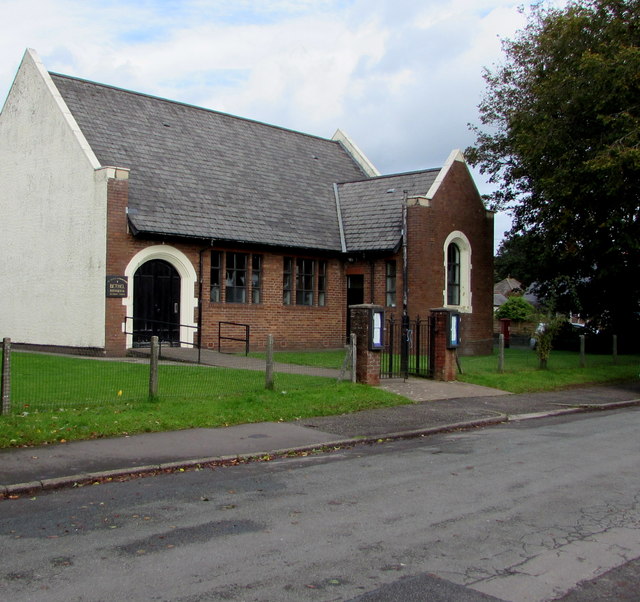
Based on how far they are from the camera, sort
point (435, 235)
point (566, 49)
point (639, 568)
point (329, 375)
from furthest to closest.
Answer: point (435, 235) < point (566, 49) < point (329, 375) < point (639, 568)

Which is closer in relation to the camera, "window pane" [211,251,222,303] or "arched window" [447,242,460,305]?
"window pane" [211,251,222,303]

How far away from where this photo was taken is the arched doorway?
2036 centimetres

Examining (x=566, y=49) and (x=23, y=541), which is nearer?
(x=23, y=541)

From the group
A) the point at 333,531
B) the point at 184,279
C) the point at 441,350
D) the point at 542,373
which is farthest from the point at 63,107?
the point at 333,531

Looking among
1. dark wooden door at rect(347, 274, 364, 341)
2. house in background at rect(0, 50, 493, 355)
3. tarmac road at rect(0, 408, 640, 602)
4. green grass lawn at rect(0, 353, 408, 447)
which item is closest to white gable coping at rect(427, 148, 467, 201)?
house in background at rect(0, 50, 493, 355)

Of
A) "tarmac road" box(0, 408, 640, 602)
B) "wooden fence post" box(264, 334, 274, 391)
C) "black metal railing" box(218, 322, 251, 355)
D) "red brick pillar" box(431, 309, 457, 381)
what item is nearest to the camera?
"tarmac road" box(0, 408, 640, 602)

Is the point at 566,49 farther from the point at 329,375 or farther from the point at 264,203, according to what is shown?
the point at 329,375

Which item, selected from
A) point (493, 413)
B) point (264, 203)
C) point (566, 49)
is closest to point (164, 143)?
point (264, 203)

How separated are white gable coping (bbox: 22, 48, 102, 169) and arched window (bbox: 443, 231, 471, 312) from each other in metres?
12.6

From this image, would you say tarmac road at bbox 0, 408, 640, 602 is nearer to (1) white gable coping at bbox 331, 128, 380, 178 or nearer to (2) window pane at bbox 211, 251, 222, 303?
(2) window pane at bbox 211, 251, 222, 303

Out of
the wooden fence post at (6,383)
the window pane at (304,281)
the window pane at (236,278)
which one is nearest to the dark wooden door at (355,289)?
the window pane at (304,281)

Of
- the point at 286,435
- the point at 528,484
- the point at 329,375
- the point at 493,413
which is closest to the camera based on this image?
the point at 528,484

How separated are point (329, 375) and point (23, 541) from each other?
10.9 metres

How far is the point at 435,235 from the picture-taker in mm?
24500
